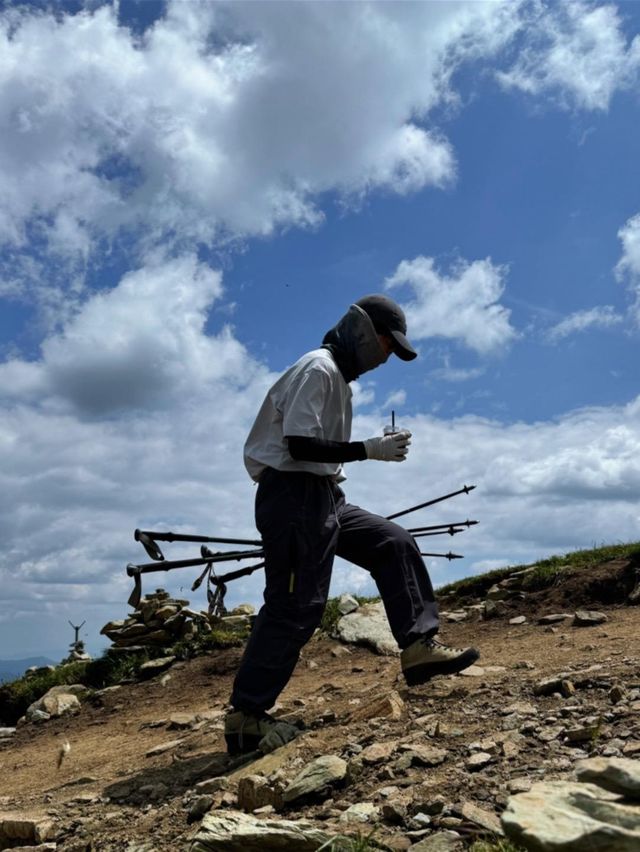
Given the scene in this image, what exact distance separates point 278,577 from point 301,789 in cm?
164

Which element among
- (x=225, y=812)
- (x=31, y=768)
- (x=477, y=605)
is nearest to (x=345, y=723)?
(x=225, y=812)

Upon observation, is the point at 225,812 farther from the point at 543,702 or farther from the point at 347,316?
the point at 347,316

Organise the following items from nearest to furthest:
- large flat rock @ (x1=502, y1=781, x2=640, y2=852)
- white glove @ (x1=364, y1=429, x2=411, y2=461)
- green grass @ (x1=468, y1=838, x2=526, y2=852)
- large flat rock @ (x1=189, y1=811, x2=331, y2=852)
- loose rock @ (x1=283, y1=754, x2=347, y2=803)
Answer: large flat rock @ (x1=502, y1=781, x2=640, y2=852), green grass @ (x1=468, y1=838, x2=526, y2=852), large flat rock @ (x1=189, y1=811, x2=331, y2=852), loose rock @ (x1=283, y1=754, x2=347, y2=803), white glove @ (x1=364, y1=429, x2=411, y2=461)

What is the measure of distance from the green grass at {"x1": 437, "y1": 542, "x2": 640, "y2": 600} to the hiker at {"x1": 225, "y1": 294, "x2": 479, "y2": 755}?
6.46 m

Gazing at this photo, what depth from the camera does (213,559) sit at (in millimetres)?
6914

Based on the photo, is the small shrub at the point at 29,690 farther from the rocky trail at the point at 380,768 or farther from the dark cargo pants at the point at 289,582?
the dark cargo pants at the point at 289,582

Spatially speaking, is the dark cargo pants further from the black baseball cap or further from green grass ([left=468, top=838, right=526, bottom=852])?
green grass ([left=468, top=838, right=526, bottom=852])

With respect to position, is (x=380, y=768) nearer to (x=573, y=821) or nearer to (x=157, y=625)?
(x=573, y=821)

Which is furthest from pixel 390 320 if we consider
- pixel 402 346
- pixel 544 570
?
pixel 544 570

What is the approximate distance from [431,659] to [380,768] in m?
1.64

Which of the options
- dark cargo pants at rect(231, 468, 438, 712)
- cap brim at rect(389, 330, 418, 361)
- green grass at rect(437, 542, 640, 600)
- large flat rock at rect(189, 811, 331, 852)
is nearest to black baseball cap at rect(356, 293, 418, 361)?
cap brim at rect(389, 330, 418, 361)

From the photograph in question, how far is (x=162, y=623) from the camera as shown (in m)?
13.8

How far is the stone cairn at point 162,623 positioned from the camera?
529 inches

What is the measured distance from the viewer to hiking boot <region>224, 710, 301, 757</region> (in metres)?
5.59
